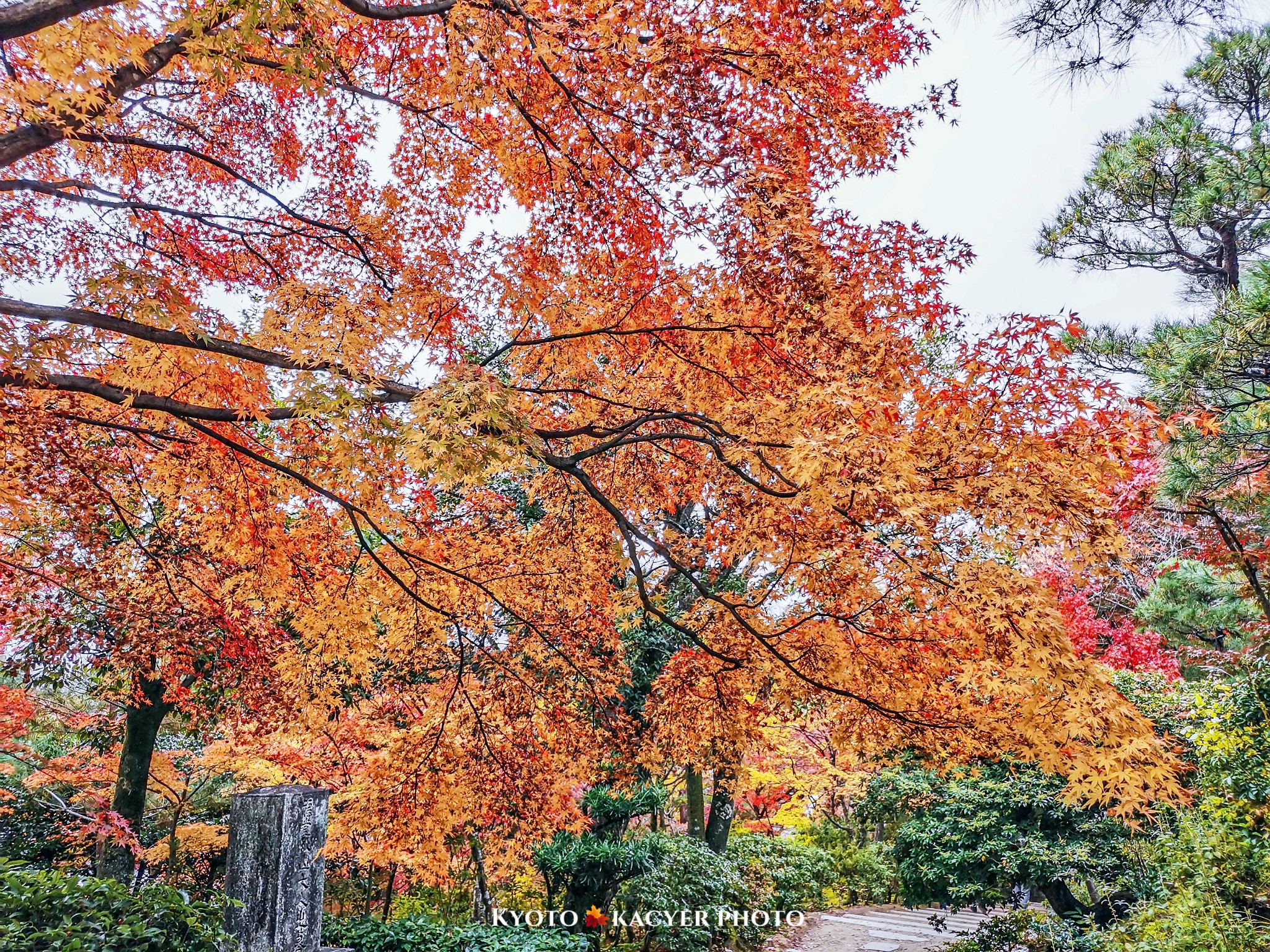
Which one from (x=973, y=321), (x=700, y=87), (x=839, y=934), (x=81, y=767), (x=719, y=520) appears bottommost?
(x=839, y=934)

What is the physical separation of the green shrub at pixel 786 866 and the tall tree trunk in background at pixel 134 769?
25.9ft

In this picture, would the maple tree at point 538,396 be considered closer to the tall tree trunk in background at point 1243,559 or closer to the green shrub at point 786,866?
the tall tree trunk in background at point 1243,559

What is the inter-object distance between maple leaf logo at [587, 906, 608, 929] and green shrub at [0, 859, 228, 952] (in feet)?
15.7

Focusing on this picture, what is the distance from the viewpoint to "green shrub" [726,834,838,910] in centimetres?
999

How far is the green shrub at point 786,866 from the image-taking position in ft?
32.8

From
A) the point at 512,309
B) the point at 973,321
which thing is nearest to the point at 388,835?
the point at 512,309

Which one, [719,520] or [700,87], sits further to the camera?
[719,520]

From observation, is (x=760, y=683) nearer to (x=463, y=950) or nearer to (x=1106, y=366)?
(x=463, y=950)

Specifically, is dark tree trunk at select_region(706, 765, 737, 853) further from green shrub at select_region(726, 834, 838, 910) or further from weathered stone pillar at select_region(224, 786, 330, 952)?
weathered stone pillar at select_region(224, 786, 330, 952)

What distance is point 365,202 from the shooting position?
529 centimetres

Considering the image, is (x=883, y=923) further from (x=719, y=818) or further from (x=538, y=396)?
(x=538, y=396)

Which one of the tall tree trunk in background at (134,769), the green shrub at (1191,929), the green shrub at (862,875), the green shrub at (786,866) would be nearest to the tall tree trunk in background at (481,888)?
the green shrub at (786,866)

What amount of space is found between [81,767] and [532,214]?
10872 mm

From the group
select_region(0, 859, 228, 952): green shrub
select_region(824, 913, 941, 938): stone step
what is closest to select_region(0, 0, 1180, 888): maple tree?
select_region(0, 859, 228, 952): green shrub
